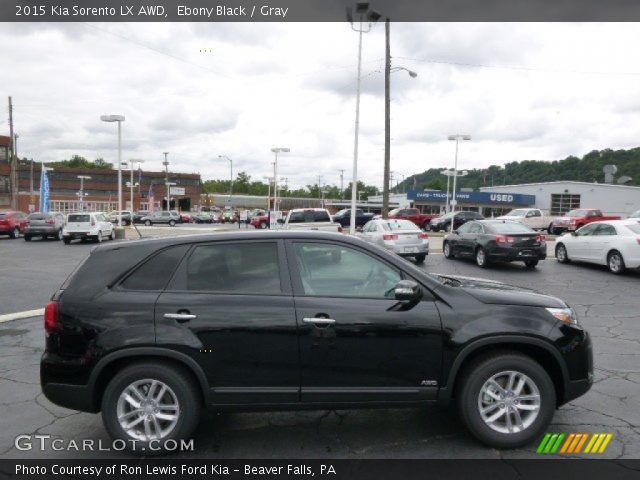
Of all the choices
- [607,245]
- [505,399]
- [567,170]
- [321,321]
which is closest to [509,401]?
[505,399]

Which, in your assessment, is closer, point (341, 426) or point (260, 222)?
point (341, 426)

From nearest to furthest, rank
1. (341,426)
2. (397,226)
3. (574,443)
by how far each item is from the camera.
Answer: (574,443) → (341,426) → (397,226)

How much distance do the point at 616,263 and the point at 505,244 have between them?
2936 mm

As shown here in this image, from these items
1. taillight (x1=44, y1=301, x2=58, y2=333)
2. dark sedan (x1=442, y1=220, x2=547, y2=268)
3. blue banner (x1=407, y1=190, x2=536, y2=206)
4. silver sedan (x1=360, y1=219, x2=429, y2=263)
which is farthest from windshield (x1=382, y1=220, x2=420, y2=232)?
blue banner (x1=407, y1=190, x2=536, y2=206)

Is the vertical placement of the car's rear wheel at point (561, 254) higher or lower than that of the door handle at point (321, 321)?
lower

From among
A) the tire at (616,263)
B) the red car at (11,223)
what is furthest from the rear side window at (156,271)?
the red car at (11,223)

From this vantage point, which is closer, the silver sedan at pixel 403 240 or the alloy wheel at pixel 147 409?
the alloy wheel at pixel 147 409

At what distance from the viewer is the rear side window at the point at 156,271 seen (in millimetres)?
3883

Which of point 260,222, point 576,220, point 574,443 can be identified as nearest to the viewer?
point 574,443

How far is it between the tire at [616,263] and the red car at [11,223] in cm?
2869

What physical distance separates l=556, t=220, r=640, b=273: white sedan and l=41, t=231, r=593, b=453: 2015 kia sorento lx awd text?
1118cm

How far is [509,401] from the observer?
12.7 ft

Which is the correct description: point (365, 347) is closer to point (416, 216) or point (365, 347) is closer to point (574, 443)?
point (574, 443)

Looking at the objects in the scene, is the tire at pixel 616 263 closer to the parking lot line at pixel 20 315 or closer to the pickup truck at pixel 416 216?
the parking lot line at pixel 20 315
